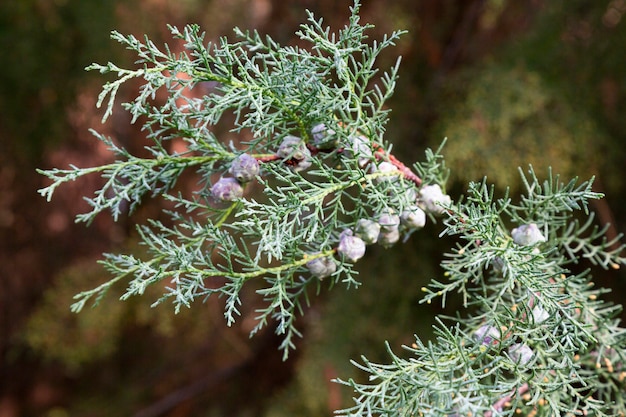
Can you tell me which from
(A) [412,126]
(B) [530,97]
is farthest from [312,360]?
(B) [530,97]

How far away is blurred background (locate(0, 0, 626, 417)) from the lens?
1019 millimetres

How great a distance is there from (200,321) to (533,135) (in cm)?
94

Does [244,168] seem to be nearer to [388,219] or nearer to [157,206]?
[388,219]

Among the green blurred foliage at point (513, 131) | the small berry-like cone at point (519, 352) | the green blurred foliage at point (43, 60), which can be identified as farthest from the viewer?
the green blurred foliage at point (43, 60)

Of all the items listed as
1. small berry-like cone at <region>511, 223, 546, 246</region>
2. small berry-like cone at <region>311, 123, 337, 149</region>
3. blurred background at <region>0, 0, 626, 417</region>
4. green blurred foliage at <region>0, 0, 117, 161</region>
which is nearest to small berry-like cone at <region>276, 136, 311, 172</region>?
small berry-like cone at <region>311, 123, 337, 149</region>

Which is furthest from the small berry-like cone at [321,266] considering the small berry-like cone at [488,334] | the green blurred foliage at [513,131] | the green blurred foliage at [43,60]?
the green blurred foliage at [43,60]

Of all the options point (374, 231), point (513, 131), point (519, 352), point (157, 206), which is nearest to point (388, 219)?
point (374, 231)

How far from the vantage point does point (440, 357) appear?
38 cm

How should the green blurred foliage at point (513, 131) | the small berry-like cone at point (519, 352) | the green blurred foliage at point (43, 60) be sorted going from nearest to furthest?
the small berry-like cone at point (519, 352) < the green blurred foliage at point (513, 131) < the green blurred foliage at point (43, 60)

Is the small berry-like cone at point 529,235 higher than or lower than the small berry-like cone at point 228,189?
higher

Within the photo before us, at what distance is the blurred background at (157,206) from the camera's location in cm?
102

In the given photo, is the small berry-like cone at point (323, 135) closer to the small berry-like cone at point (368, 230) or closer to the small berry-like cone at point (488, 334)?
the small berry-like cone at point (368, 230)

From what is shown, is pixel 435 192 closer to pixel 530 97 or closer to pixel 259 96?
pixel 259 96

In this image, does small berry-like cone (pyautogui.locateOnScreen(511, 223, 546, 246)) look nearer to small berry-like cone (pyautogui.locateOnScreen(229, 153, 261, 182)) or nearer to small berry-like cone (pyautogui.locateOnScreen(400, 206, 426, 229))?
small berry-like cone (pyautogui.locateOnScreen(400, 206, 426, 229))
